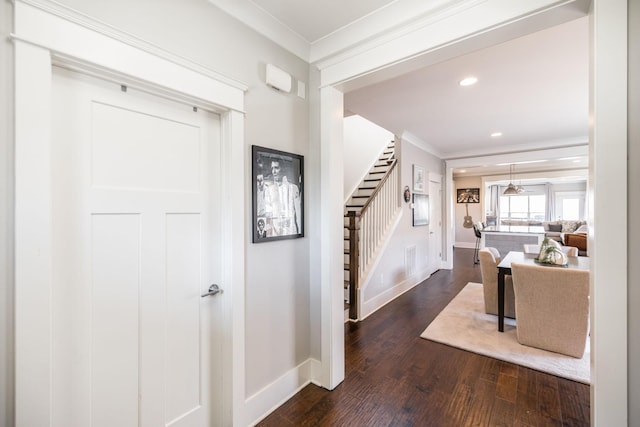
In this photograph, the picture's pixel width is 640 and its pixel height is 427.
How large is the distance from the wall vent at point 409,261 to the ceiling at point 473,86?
1.98 metres

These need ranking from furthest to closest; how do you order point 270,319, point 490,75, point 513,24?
point 490,75 < point 270,319 < point 513,24

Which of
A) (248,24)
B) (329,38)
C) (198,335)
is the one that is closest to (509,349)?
(198,335)

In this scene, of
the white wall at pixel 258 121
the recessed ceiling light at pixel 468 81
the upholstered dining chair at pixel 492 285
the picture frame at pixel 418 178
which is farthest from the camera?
the picture frame at pixel 418 178

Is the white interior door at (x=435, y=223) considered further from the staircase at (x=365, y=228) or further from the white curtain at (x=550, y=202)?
the white curtain at (x=550, y=202)

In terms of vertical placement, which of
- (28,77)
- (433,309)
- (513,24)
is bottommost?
(433,309)

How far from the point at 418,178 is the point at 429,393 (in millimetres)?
3819

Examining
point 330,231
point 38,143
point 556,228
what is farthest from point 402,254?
point 556,228

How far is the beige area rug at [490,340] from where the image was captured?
7.95 feet

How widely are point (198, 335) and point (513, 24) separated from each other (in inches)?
97.0

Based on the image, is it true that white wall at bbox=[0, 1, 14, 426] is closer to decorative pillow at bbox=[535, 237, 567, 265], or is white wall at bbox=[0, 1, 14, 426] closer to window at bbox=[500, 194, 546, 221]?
decorative pillow at bbox=[535, 237, 567, 265]

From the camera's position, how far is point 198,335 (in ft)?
5.47

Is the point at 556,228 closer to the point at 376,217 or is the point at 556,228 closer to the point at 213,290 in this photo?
the point at 376,217

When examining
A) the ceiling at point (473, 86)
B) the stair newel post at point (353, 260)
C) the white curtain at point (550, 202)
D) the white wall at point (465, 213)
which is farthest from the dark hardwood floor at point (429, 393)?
the white curtain at point (550, 202)

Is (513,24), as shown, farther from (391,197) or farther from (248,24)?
(391,197)
